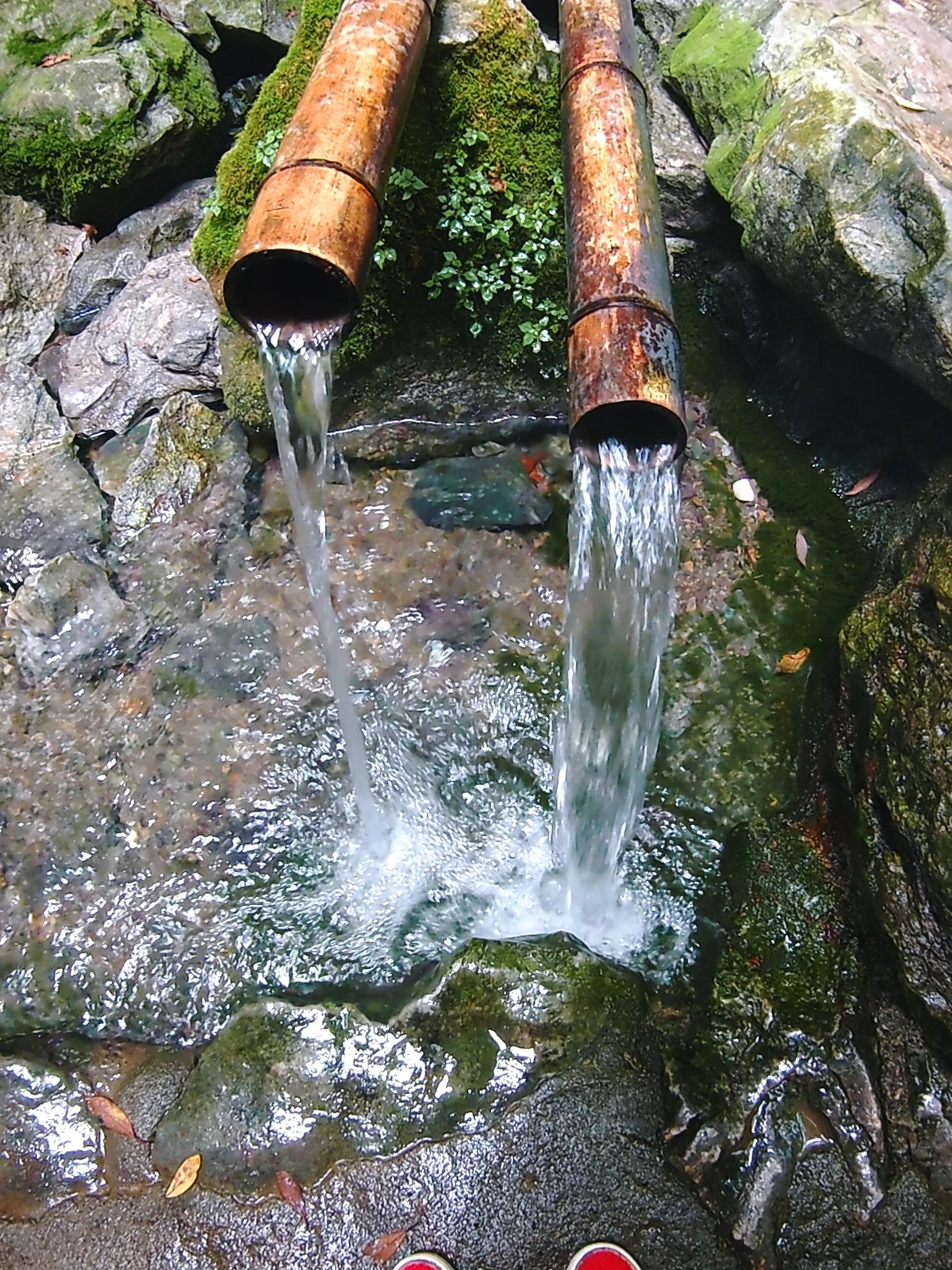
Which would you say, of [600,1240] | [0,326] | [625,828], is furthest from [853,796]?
[0,326]

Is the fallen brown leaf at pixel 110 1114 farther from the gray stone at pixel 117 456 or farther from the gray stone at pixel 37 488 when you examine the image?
the gray stone at pixel 117 456

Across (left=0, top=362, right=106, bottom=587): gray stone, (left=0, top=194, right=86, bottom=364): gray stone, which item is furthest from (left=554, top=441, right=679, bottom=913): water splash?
(left=0, top=194, right=86, bottom=364): gray stone

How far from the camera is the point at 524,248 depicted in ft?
13.6

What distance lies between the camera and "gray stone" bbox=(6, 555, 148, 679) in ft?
12.7

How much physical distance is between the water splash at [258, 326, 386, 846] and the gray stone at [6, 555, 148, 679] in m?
0.92

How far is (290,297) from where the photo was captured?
9.29ft

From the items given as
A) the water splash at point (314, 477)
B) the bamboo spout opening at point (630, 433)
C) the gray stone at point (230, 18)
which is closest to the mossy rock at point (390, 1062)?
the water splash at point (314, 477)

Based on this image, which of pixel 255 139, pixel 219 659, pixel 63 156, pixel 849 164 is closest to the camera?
pixel 849 164

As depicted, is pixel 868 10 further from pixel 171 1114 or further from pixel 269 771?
pixel 171 1114

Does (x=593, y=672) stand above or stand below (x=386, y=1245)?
above

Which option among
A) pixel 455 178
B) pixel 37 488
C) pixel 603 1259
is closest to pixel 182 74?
pixel 455 178

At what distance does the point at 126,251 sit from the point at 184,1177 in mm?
4922

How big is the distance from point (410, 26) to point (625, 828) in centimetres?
308

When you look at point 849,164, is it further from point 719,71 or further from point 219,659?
point 219,659
